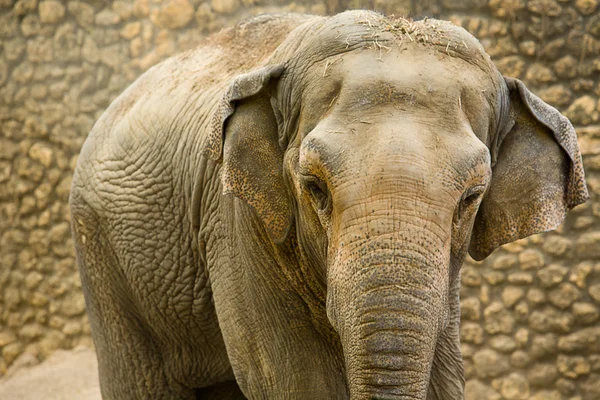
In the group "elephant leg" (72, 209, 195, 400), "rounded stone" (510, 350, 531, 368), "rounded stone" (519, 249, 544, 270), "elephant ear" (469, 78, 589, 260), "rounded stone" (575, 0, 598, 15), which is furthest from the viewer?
"rounded stone" (510, 350, 531, 368)

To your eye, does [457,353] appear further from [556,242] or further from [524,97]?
[556,242]

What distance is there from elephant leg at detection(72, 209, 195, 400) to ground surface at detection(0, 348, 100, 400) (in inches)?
112

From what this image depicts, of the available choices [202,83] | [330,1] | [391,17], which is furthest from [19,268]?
[391,17]

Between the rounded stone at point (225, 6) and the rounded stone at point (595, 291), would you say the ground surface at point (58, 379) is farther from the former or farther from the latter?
the rounded stone at point (595, 291)

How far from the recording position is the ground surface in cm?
648

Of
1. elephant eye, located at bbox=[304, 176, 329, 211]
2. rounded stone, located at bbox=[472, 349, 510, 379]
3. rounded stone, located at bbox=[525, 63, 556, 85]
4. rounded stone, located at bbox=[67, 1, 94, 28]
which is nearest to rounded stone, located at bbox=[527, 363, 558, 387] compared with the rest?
rounded stone, located at bbox=[472, 349, 510, 379]

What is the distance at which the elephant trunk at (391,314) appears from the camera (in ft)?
6.60

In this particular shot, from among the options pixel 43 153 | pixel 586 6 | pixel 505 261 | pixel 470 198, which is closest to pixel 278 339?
pixel 470 198

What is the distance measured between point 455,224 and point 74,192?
6.37ft

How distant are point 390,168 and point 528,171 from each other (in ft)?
2.08

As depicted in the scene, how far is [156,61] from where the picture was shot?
21.6 ft

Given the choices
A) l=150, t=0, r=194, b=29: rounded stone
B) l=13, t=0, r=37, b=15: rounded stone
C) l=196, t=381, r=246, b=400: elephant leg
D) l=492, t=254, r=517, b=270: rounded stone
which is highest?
l=13, t=0, r=37, b=15: rounded stone

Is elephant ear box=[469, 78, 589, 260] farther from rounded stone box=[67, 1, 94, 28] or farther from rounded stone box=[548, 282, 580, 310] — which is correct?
rounded stone box=[67, 1, 94, 28]

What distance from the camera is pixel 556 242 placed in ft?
18.8
